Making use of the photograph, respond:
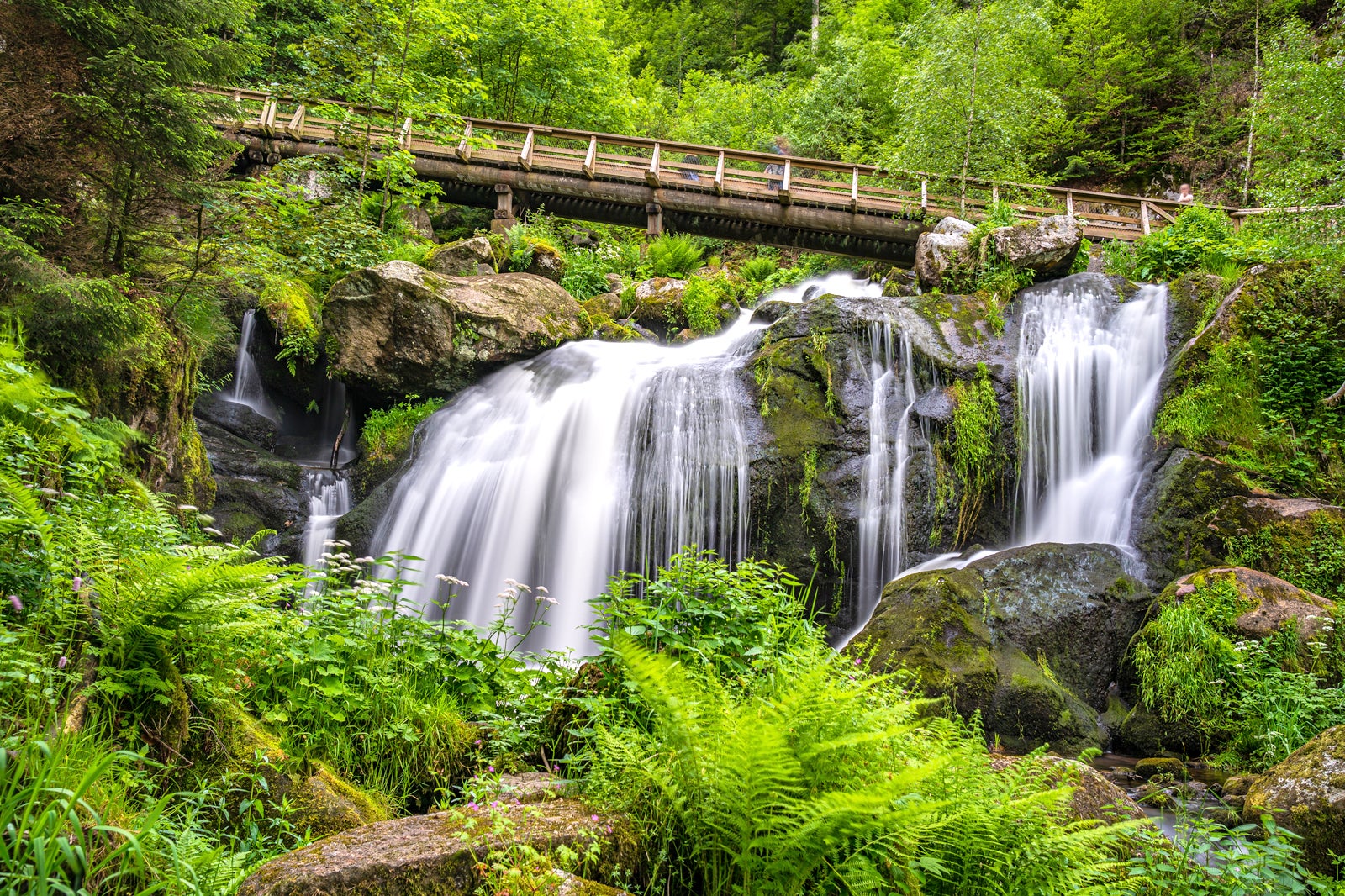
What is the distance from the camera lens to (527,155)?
1703 centimetres

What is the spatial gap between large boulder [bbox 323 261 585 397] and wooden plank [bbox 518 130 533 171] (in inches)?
269

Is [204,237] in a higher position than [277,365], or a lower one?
higher

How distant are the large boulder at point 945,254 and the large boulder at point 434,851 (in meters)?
11.1

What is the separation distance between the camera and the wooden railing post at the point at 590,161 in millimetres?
16953

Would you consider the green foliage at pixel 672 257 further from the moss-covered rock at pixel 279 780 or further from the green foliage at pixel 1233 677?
the moss-covered rock at pixel 279 780

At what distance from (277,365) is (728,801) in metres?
11.5

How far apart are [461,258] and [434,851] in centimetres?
1276

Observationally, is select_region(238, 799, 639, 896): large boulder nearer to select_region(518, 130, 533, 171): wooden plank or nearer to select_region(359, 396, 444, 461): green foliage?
select_region(359, 396, 444, 461): green foliage

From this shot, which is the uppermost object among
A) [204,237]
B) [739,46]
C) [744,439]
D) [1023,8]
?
[739,46]

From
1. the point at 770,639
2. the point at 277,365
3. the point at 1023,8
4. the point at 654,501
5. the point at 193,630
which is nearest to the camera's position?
the point at 193,630

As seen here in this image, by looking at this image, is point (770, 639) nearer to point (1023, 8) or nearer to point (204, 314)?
point (204, 314)

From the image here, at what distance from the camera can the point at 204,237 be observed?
6320mm

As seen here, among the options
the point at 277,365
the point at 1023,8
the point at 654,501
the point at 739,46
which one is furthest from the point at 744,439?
the point at 739,46

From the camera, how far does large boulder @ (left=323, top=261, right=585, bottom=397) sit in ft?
35.3
